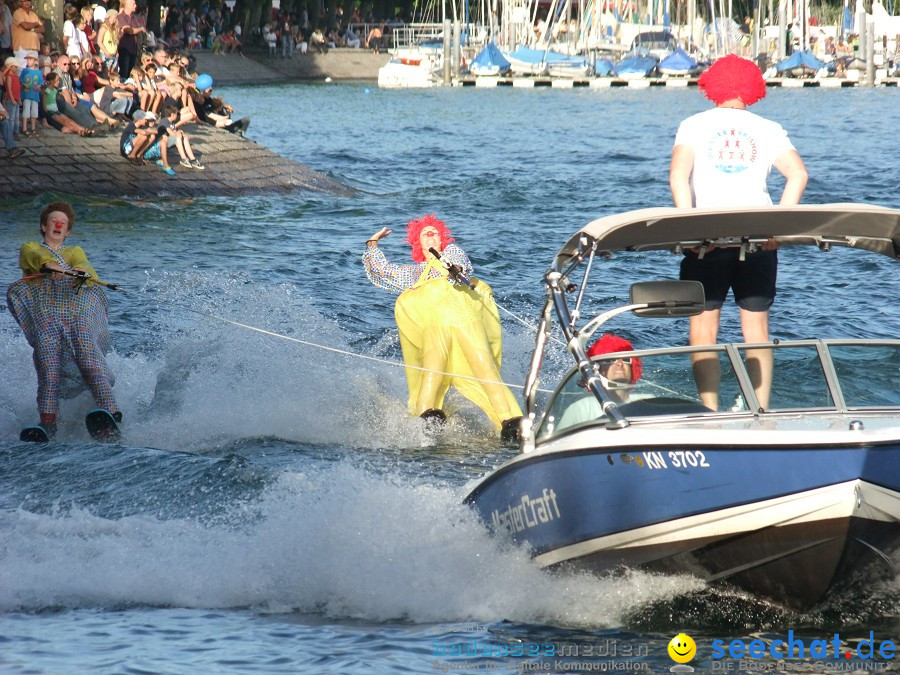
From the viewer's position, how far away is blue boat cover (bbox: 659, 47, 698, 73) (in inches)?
2409

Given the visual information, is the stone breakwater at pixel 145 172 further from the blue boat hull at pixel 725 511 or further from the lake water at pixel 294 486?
the blue boat hull at pixel 725 511

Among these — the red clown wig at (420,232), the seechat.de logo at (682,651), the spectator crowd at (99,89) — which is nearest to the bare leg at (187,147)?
the spectator crowd at (99,89)

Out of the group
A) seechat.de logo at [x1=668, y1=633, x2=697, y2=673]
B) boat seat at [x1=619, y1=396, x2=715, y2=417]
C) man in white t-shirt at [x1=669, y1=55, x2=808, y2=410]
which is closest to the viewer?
seechat.de logo at [x1=668, y1=633, x2=697, y2=673]

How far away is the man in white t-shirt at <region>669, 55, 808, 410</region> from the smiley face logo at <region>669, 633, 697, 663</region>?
1.83m

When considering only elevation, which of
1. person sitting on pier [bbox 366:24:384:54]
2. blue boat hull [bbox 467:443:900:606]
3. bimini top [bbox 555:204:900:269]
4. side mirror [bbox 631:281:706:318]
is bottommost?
blue boat hull [bbox 467:443:900:606]

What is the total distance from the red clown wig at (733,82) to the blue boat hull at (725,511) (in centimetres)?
237

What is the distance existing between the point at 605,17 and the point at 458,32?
8322 millimetres

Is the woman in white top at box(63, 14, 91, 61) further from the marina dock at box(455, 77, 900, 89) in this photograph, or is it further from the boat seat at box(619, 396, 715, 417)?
the marina dock at box(455, 77, 900, 89)

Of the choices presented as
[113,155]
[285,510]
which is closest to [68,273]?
[285,510]

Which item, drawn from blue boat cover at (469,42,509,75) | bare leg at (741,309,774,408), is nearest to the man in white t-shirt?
bare leg at (741,309,774,408)

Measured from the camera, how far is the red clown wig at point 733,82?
7.36 m

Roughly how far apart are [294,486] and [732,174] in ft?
10.4

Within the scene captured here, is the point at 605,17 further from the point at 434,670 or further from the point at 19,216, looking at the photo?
the point at 434,670

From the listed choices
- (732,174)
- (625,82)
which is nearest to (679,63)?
(625,82)
